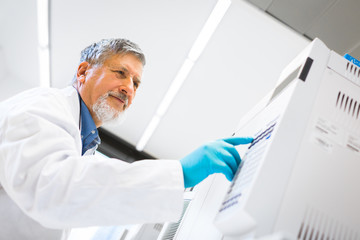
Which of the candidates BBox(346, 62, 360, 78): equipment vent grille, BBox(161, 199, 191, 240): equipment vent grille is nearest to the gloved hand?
BBox(346, 62, 360, 78): equipment vent grille

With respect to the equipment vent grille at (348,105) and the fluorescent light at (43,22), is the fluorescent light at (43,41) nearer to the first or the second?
the fluorescent light at (43,22)

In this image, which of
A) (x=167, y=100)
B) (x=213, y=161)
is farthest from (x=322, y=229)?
(x=167, y=100)

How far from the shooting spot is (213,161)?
83cm

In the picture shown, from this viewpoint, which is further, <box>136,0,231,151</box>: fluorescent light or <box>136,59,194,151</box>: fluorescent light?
<box>136,59,194,151</box>: fluorescent light

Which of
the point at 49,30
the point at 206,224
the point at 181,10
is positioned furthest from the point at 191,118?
the point at 206,224

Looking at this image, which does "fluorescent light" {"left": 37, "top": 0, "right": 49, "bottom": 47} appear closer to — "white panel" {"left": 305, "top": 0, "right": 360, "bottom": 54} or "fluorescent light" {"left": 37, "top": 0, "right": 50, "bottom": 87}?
"fluorescent light" {"left": 37, "top": 0, "right": 50, "bottom": 87}

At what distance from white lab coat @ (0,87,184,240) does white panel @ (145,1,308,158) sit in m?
1.78

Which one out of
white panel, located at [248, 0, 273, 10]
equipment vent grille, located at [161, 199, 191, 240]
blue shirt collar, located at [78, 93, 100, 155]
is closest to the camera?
equipment vent grille, located at [161, 199, 191, 240]

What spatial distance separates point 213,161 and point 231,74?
2.30 metres

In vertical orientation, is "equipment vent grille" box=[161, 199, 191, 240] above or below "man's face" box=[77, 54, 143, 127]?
below

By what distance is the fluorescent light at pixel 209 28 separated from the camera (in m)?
2.32

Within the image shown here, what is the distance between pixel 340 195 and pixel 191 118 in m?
3.15

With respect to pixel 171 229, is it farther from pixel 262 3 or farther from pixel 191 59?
pixel 191 59

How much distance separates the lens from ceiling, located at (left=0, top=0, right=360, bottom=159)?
6.68 feet
